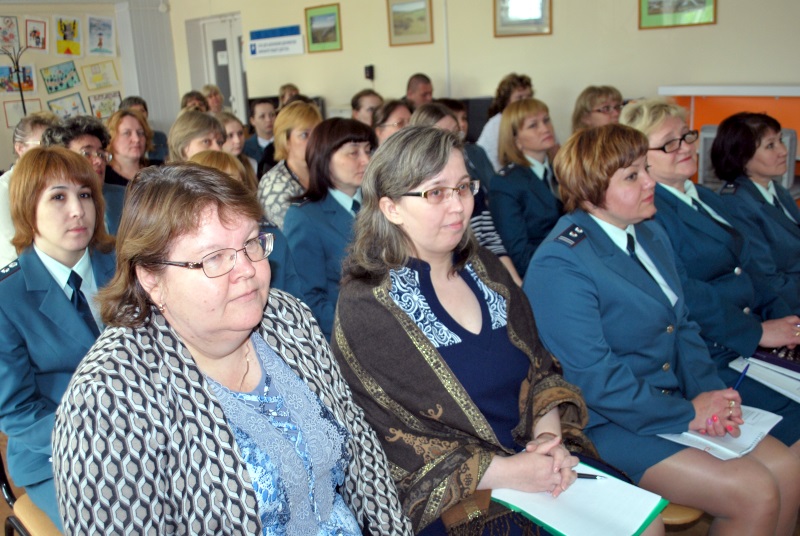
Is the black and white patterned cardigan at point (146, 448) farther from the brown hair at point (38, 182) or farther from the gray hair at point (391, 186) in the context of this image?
the brown hair at point (38, 182)

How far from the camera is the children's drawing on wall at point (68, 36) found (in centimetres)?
860

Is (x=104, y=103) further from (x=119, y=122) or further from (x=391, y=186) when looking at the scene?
(x=391, y=186)

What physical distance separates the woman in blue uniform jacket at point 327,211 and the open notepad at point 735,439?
1311 mm

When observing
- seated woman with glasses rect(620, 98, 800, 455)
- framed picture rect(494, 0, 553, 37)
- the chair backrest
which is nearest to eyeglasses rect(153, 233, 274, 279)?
seated woman with glasses rect(620, 98, 800, 455)

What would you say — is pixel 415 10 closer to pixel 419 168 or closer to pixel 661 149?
pixel 661 149

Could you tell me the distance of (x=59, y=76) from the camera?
8695 mm

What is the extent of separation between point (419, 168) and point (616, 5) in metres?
4.65

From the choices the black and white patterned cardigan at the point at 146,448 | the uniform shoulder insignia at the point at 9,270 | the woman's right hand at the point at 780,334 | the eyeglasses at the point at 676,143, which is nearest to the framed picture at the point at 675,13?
the eyeglasses at the point at 676,143

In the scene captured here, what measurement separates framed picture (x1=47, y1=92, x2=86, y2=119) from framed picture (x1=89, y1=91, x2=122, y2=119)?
171 millimetres

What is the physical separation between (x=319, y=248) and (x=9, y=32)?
7.36m

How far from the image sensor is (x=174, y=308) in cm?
129

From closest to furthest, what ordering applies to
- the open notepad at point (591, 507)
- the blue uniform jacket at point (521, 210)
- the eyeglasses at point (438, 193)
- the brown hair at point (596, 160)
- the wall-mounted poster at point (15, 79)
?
the open notepad at point (591, 507)
the eyeglasses at point (438, 193)
the brown hair at point (596, 160)
the blue uniform jacket at point (521, 210)
the wall-mounted poster at point (15, 79)

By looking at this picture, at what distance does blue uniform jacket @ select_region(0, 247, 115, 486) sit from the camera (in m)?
1.81

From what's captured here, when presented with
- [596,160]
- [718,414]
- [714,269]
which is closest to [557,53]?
[714,269]
